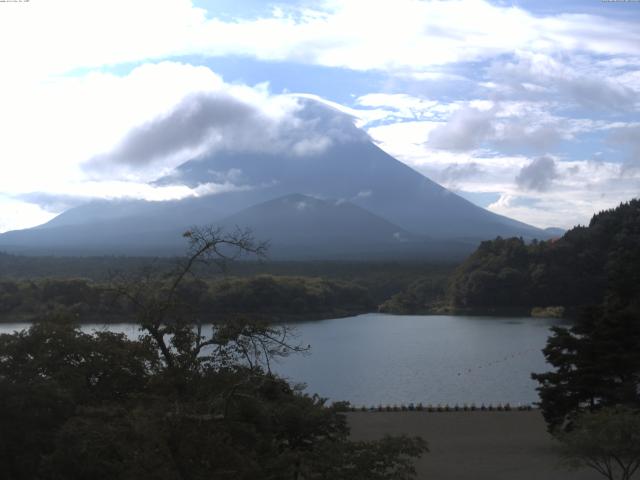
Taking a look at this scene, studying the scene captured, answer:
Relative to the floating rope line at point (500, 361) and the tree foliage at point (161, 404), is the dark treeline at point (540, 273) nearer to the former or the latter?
the floating rope line at point (500, 361)

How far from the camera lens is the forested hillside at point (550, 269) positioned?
138 feet

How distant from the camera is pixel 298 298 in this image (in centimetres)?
3962

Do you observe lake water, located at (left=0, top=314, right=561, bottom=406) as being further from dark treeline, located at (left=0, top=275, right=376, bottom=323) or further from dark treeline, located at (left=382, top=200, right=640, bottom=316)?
dark treeline, located at (left=382, top=200, right=640, bottom=316)

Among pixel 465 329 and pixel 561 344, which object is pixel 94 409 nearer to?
pixel 561 344

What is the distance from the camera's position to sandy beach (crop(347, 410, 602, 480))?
35.1 ft

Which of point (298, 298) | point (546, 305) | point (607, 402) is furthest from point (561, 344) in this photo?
point (546, 305)

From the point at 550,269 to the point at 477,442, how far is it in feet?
103

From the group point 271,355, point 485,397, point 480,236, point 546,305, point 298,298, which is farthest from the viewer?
point 480,236

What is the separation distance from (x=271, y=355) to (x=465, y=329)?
2992cm

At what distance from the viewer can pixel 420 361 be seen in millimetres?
24578

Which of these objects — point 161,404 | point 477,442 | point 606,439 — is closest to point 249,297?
point 477,442

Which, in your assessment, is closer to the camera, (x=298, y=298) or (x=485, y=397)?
(x=485, y=397)

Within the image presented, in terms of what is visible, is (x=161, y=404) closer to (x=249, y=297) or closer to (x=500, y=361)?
(x=500, y=361)

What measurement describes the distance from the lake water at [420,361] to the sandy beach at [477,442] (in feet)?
7.72
